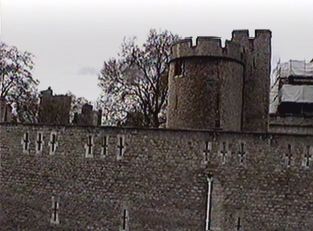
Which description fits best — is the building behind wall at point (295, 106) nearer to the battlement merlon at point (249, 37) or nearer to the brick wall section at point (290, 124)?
→ the brick wall section at point (290, 124)

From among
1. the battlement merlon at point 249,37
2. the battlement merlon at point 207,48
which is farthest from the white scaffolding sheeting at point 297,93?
the battlement merlon at point 207,48

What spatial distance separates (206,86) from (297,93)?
30.7ft

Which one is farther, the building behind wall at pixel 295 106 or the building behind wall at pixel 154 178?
the building behind wall at pixel 295 106

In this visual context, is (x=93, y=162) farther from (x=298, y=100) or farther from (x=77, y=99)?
(x=77, y=99)

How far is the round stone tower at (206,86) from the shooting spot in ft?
83.4

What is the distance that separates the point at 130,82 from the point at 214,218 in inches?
679

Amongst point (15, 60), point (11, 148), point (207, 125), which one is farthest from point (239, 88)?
point (15, 60)

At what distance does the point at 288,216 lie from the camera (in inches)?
798

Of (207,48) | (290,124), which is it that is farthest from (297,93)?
(207,48)

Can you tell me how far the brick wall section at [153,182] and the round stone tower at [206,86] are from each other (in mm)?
4125

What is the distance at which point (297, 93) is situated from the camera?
3356 centimetres

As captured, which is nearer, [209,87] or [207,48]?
[209,87]

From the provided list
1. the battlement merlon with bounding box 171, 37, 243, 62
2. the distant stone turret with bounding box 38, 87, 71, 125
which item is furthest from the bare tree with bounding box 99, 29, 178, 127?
the battlement merlon with bounding box 171, 37, 243, 62

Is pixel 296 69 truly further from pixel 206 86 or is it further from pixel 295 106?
pixel 206 86
